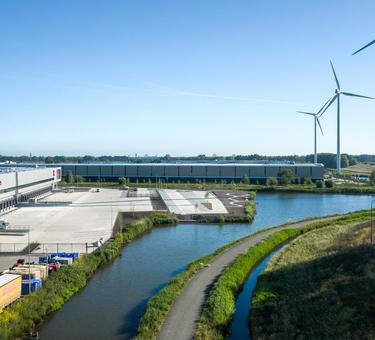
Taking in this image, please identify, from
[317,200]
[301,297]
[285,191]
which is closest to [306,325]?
[301,297]

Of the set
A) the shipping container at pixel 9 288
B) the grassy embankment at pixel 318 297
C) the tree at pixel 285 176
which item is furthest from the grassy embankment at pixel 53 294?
the tree at pixel 285 176

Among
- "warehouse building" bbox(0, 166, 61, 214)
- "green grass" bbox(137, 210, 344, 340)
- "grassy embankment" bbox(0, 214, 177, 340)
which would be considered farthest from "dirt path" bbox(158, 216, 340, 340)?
"warehouse building" bbox(0, 166, 61, 214)

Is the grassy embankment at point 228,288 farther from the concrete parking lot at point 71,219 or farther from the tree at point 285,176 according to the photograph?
the tree at point 285,176

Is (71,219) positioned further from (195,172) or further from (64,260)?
(195,172)

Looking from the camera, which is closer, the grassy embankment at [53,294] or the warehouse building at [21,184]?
the grassy embankment at [53,294]

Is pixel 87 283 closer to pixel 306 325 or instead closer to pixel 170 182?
pixel 306 325
